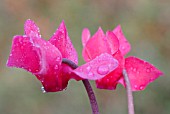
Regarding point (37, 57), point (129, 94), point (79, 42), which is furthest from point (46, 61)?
point (79, 42)

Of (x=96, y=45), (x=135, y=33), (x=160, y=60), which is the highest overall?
(x=135, y=33)

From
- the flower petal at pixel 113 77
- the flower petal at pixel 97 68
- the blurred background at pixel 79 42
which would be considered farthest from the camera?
the blurred background at pixel 79 42

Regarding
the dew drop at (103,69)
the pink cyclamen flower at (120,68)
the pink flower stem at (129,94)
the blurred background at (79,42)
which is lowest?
the pink flower stem at (129,94)

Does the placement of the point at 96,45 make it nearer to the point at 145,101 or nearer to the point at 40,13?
the point at 145,101

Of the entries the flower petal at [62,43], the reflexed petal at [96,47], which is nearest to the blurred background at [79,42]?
the reflexed petal at [96,47]

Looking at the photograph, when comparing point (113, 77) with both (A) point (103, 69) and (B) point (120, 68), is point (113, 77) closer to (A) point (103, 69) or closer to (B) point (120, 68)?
(B) point (120, 68)

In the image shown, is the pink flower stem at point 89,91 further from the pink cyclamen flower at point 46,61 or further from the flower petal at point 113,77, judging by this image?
the flower petal at point 113,77

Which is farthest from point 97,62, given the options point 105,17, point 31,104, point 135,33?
point 105,17

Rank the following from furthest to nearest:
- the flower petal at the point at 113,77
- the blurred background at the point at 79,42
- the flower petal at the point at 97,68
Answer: the blurred background at the point at 79,42, the flower petal at the point at 113,77, the flower petal at the point at 97,68
